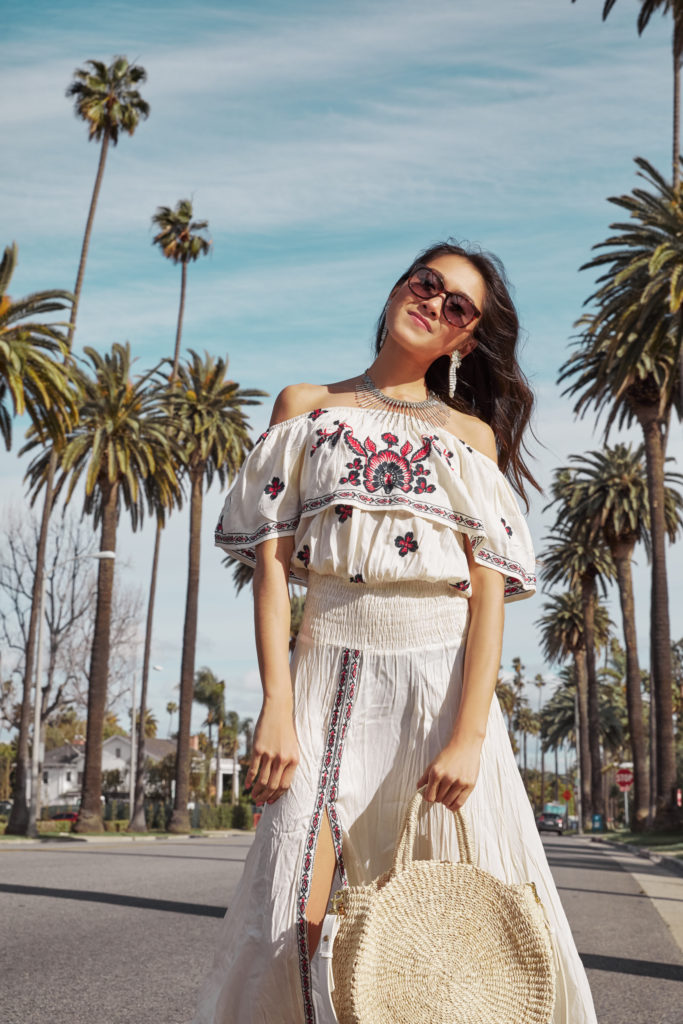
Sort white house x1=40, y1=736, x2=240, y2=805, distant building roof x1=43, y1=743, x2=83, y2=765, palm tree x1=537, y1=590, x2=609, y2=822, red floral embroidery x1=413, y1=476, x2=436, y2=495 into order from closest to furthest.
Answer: red floral embroidery x1=413, y1=476, x2=436, y2=495 → palm tree x1=537, y1=590, x2=609, y2=822 → white house x1=40, y1=736, x2=240, y2=805 → distant building roof x1=43, y1=743, x2=83, y2=765

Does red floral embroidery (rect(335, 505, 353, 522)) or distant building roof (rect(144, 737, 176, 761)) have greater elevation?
distant building roof (rect(144, 737, 176, 761))

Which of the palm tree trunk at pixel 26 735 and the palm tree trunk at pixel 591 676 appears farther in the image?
the palm tree trunk at pixel 591 676

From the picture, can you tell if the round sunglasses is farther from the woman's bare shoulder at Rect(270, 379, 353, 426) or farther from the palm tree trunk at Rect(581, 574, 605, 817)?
the palm tree trunk at Rect(581, 574, 605, 817)

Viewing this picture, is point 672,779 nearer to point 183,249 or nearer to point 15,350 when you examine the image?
point 15,350

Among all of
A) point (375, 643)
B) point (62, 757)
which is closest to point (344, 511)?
point (375, 643)

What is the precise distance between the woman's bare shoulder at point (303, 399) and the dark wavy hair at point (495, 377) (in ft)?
1.14

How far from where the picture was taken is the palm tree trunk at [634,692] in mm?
40969

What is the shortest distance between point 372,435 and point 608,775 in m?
104

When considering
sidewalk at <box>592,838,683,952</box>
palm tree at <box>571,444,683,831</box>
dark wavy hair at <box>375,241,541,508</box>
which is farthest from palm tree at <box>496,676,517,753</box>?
dark wavy hair at <box>375,241,541,508</box>

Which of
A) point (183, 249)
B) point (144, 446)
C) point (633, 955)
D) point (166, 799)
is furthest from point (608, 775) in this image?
point (633, 955)

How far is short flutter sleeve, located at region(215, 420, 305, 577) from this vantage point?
8.77 ft

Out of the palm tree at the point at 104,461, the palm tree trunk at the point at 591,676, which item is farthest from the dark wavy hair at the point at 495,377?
the palm tree trunk at the point at 591,676

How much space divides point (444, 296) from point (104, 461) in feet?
113

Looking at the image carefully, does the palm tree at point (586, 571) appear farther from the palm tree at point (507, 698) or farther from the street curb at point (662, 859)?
the palm tree at point (507, 698)
